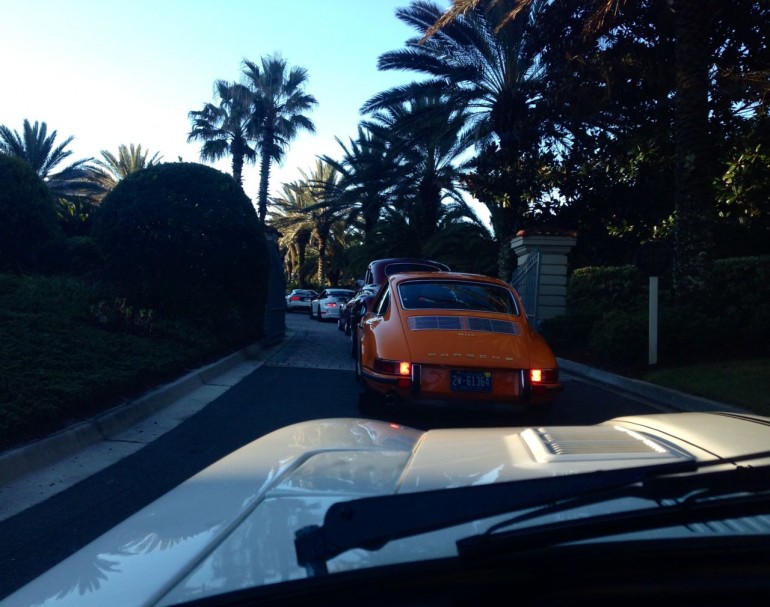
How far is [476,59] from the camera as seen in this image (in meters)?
20.7

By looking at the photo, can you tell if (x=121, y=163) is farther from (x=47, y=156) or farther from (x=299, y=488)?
(x=299, y=488)

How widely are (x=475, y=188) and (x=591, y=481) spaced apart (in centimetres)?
1932

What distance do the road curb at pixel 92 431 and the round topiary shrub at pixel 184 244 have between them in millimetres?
3260

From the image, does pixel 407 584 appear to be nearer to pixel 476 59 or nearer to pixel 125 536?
pixel 125 536

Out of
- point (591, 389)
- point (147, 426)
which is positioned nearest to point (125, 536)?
point (147, 426)

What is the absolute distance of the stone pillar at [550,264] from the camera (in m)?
17.8

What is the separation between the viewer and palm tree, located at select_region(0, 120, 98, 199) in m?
34.1

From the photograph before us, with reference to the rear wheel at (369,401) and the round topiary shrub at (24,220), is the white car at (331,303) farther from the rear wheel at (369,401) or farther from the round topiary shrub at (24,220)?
the rear wheel at (369,401)

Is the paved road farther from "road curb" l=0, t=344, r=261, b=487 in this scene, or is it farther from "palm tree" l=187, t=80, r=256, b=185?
"palm tree" l=187, t=80, r=256, b=185

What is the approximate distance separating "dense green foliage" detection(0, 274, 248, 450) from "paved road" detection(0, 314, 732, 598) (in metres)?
0.46

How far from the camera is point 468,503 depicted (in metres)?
1.64

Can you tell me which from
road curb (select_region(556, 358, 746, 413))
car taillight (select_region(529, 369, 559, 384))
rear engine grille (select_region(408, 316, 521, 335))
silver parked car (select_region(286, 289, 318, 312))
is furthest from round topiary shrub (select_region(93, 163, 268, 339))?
silver parked car (select_region(286, 289, 318, 312))

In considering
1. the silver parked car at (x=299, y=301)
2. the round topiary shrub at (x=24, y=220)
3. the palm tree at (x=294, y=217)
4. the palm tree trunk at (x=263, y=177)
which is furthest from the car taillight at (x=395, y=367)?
the palm tree at (x=294, y=217)

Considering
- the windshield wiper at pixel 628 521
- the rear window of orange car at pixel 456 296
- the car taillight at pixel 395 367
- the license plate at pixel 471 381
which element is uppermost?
the rear window of orange car at pixel 456 296
